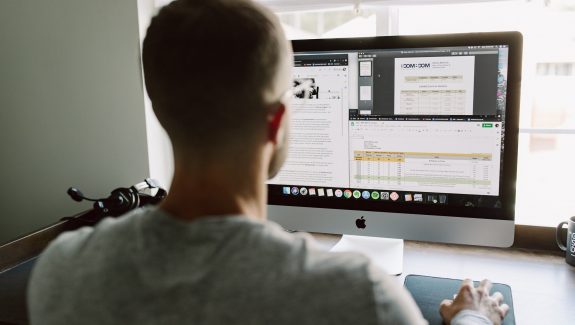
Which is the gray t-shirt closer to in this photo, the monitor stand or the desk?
the desk

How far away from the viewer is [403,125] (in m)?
1.21

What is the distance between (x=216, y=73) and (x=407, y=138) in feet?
2.25

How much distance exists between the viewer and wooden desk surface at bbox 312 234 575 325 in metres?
1.11

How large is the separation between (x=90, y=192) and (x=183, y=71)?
124cm

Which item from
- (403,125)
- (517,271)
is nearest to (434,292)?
(517,271)

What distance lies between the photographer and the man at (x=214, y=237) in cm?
56

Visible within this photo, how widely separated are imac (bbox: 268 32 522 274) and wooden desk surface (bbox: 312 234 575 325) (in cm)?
10

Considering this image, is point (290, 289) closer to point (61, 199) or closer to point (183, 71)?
point (183, 71)

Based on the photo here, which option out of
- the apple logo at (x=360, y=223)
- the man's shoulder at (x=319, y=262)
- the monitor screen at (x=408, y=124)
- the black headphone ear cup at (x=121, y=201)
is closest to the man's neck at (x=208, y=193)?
the man's shoulder at (x=319, y=262)

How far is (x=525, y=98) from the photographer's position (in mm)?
1617

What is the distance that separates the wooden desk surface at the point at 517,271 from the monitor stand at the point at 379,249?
0.09 feet

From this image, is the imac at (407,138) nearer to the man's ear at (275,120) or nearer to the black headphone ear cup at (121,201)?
the black headphone ear cup at (121,201)

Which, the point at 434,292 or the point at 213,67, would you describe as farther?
the point at 434,292

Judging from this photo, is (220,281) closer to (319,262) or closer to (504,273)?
(319,262)
